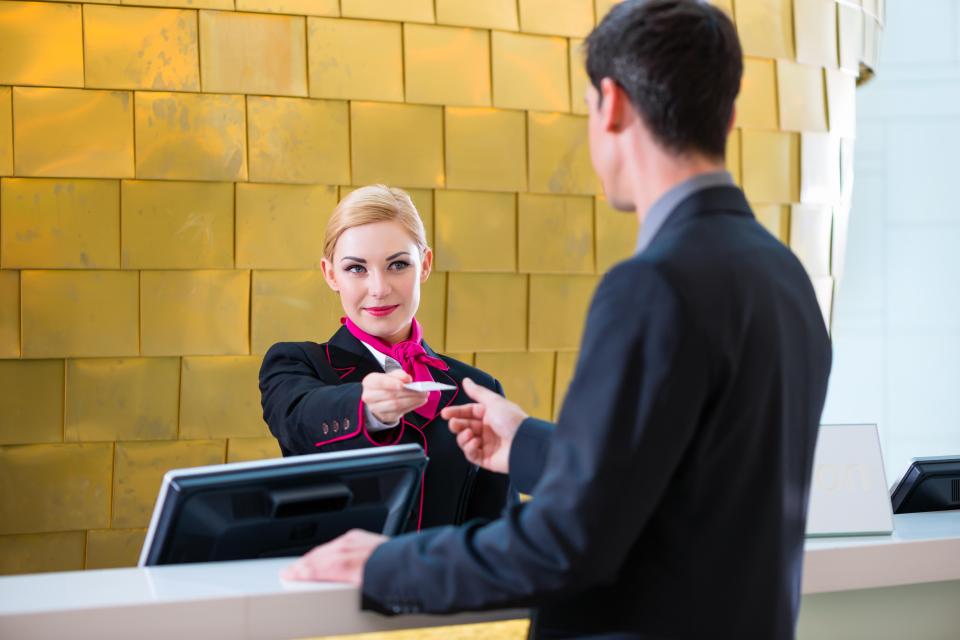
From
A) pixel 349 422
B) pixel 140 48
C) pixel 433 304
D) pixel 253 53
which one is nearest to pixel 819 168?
pixel 433 304

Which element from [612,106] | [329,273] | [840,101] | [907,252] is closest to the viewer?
[612,106]

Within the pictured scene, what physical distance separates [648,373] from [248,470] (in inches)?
20.8

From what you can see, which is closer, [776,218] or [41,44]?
[41,44]

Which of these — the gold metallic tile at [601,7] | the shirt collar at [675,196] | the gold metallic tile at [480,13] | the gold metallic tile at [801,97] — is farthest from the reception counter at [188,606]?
the gold metallic tile at [801,97]

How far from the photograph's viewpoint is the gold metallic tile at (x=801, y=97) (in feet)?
8.22

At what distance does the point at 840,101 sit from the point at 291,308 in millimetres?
1510

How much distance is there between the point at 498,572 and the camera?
0.87m

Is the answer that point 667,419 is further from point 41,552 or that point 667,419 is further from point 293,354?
point 41,552

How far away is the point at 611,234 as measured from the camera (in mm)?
2309

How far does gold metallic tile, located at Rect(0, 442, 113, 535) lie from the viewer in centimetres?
194

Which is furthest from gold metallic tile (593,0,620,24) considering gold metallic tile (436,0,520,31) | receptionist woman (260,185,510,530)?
receptionist woman (260,185,510,530)

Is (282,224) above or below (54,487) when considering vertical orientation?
above

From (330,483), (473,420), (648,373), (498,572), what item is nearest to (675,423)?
(648,373)

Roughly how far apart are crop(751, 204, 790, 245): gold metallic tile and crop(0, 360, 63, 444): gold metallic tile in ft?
5.32
